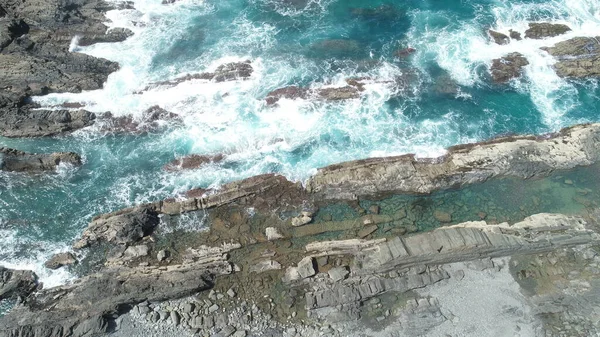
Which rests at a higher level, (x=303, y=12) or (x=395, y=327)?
(x=303, y=12)

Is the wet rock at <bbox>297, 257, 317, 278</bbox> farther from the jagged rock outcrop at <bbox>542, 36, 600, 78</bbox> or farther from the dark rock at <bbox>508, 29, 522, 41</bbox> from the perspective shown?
the dark rock at <bbox>508, 29, 522, 41</bbox>

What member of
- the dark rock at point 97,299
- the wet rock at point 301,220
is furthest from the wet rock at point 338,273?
the dark rock at point 97,299

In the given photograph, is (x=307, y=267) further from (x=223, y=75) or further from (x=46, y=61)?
(x=46, y=61)

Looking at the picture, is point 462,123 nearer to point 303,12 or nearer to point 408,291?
point 408,291

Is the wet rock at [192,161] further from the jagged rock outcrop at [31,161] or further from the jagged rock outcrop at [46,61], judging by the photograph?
the jagged rock outcrop at [46,61]

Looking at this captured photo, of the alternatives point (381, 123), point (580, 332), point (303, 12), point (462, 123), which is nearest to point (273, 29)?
point (303, 12)

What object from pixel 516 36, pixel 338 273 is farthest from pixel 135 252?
pixel 516 36

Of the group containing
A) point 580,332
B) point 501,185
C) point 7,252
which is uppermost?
point 501,185

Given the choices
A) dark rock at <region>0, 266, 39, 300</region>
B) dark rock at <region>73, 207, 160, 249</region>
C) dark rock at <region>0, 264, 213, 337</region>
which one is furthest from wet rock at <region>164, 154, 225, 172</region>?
dark rock at <region>0, 266, 39, 300</region>
